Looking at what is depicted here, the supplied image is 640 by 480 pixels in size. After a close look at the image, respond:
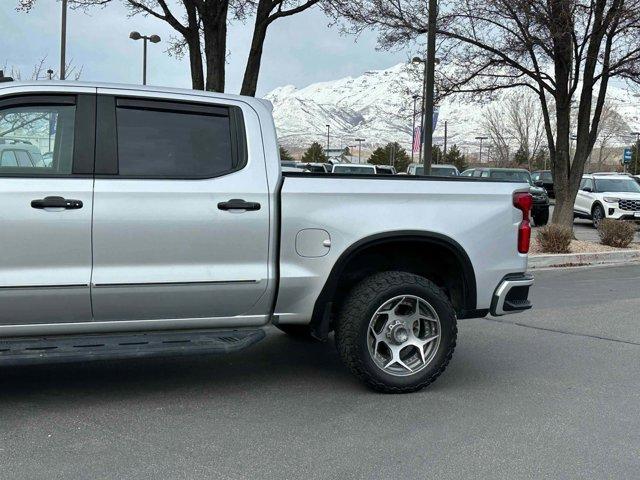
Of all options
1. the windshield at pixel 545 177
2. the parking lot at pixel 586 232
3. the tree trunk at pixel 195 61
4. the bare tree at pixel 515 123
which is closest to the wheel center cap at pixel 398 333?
the tree trunk at pixel 195 61

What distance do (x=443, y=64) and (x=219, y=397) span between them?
39.8 feet

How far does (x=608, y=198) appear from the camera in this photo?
2106 cm

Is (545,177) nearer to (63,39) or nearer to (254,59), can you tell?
(63,39)

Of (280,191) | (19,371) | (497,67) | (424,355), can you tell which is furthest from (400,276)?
(497,67)

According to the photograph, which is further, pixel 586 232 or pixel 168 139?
pixel 586 232

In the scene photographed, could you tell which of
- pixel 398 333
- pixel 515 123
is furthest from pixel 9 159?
pixel 515 123

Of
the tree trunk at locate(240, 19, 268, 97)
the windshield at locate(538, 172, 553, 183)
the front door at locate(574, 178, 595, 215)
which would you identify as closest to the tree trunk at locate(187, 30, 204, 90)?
the tree trunk at locate(240, 19, 268, 97)

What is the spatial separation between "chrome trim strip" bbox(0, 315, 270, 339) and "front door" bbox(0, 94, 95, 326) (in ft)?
0.15

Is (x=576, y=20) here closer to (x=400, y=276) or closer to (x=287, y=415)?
(x=400, y=276)

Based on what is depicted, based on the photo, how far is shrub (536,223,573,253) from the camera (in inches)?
→ 517

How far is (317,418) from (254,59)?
8979mm

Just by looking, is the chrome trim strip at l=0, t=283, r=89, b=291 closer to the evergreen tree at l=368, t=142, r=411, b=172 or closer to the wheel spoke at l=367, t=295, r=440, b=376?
the wheel spoke at l=367, t=295, r=440, b=376

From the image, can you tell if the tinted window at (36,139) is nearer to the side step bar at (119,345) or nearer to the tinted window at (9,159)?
the tinted window at (9,159)

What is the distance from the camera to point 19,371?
5516 millimetres
